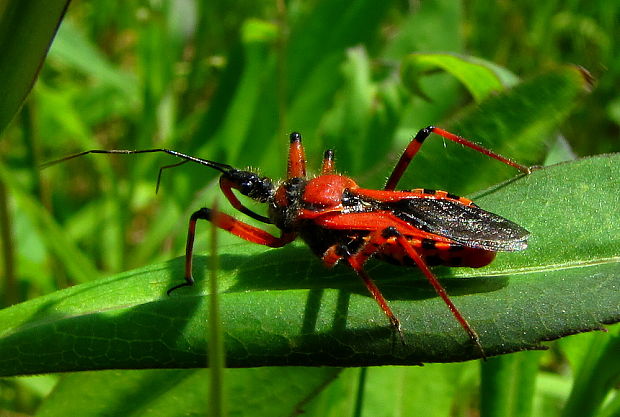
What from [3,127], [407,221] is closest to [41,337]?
[3,127]

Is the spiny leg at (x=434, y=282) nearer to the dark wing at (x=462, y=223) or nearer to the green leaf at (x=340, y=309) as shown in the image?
the green leaf at (x=340, y=309)

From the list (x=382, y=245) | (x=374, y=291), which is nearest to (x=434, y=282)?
(x=374, y=291)

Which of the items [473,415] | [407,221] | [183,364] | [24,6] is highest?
[24,6]

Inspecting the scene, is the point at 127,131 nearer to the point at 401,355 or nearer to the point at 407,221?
the point at 407,221

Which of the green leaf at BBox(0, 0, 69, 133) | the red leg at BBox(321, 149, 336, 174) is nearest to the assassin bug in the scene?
the red leg at BBox(321, 149, 336, 174)

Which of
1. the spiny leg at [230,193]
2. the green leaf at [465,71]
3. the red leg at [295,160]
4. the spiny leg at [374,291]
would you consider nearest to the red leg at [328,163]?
the red leg at [295,160]
